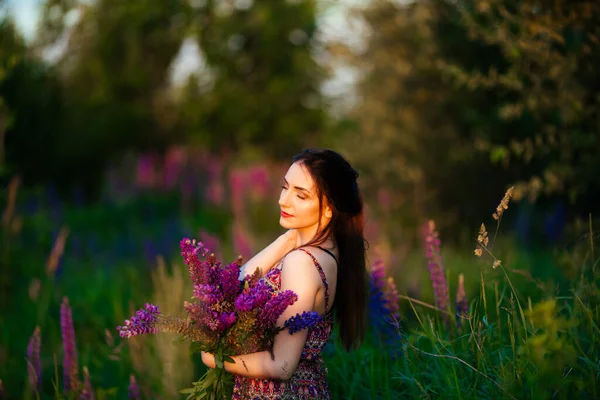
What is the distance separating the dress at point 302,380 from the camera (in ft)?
8.27

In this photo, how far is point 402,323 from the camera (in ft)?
13.4

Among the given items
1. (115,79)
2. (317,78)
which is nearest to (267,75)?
(317,78)

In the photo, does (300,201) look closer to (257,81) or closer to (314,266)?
(314,266)

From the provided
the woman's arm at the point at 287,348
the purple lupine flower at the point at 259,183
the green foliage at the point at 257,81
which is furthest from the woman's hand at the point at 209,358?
the green foliage at the point at 257,81

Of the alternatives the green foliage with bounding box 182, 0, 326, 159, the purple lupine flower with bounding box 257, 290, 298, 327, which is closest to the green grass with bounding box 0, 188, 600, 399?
the purple lupine flower with bounding box 257, 290, 298, 327

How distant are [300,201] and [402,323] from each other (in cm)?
169

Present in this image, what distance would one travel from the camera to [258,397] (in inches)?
99.4

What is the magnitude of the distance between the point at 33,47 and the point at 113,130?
471 cm

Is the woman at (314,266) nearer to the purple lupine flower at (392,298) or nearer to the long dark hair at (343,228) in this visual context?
the long dark hair at (343,228)

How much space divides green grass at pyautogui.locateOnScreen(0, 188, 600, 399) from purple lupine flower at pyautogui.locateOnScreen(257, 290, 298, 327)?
1.84 feet

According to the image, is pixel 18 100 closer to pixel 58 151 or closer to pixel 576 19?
pixel 58 151

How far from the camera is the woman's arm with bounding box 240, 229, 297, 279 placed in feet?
9.27

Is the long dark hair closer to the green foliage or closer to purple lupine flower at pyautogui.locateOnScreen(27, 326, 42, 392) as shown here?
purple lupine flower at pyautogui.locateOnScreen(27, 326, 42, 392)

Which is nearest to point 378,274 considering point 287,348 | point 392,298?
point 392,298
